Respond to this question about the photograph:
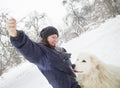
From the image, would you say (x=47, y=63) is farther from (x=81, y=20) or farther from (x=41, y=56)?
(x=81, y=20)

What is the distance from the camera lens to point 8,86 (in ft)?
36.3

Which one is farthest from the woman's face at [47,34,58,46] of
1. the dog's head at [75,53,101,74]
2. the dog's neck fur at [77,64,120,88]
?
the dog's neck fur at [77,64,120,88]

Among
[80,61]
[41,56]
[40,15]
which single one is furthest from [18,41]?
[40,15]

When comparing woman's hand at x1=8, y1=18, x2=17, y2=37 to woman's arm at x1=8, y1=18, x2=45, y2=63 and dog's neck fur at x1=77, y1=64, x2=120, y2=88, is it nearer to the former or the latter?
woman's arm at x1=8, y1=18, x2=45, y2=63

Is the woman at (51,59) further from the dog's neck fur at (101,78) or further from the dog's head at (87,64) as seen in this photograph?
the dog's neck fur at (101,78)

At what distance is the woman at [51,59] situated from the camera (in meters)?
3.18

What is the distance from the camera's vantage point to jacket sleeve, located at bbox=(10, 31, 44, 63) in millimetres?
2990

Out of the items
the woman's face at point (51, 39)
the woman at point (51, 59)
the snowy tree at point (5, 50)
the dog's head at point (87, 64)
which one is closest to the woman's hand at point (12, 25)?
the woman at point (51, 59)

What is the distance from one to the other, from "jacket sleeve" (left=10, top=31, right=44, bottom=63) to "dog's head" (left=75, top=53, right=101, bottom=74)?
2.07 ft

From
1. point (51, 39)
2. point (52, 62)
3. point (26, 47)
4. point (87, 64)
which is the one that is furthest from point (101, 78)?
point (26, 47)

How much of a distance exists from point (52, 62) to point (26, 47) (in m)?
0.48

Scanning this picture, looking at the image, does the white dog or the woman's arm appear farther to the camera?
the white dog

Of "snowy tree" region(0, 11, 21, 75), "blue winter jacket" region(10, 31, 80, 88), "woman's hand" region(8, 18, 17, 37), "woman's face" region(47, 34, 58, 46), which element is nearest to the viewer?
"woman's hand" region(8, 18, 17, 37)

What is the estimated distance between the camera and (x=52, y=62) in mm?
3412
